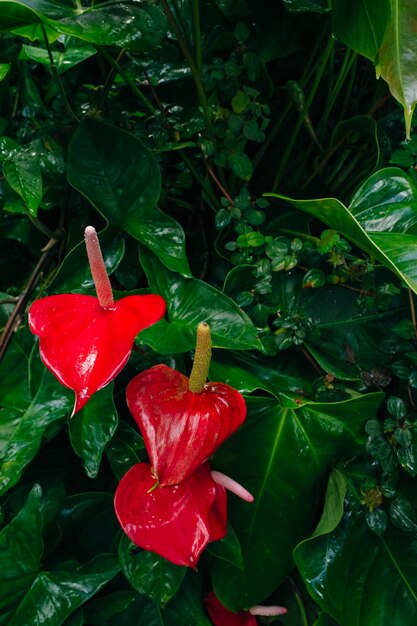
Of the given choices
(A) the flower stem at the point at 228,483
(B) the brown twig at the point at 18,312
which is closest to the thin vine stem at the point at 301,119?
(B) the brown twig at the point at 18,312

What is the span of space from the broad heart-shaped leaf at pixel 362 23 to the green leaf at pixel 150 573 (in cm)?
57

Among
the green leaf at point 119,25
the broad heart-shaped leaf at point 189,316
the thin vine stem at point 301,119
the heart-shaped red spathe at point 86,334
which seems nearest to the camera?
the heart-shaped red spathe at point 86,334

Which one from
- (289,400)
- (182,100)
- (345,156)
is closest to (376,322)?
(289,400)

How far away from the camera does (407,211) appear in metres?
0.60

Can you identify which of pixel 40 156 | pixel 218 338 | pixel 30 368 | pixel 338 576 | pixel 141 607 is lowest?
pixel 141 607

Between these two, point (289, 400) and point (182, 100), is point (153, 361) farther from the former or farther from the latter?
point (182, 100)

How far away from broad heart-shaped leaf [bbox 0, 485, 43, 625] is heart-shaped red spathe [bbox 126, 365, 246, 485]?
0.25 meters

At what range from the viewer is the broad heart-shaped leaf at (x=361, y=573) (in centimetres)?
71

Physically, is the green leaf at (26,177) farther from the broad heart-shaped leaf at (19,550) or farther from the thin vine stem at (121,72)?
the broad heart-shaped leaf at (19,550)

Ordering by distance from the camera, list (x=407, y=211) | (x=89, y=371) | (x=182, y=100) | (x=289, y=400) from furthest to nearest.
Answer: (x=182, y=100), (x=289, y=400), (x=407, y=211), (x=89, y=371)

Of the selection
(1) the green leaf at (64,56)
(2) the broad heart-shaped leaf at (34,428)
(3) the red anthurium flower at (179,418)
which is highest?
(1) the green leaf at (64,56)

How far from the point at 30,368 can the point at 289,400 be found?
31cm

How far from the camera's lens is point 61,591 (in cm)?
69

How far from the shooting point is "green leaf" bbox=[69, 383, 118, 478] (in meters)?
0.65
